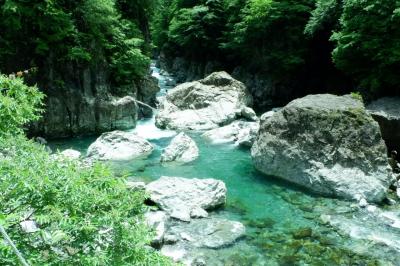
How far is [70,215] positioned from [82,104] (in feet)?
57.2

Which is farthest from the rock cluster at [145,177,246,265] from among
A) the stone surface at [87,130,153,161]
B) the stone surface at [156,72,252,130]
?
the stone surface at [156,72,252,130]

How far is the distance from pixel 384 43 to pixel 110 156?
45.3ft

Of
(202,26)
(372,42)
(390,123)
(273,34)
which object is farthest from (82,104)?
(202,26)

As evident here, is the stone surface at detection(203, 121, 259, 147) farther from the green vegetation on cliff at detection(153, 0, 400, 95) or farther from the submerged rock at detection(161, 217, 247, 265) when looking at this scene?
the submerged rock at detection(161, 217, 247, 265)

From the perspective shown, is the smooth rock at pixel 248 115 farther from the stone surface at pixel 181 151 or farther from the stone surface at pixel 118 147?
the stone surface at pixel 118 147

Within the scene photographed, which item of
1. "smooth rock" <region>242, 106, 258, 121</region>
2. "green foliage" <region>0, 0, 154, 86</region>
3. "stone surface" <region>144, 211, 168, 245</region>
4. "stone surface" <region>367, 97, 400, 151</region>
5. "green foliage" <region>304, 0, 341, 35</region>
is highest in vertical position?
"green foliage" <region>304, 0, 341, 35</region>

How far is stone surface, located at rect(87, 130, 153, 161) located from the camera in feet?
55.1

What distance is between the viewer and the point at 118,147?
17281 millimetres

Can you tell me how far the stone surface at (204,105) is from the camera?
917 inches

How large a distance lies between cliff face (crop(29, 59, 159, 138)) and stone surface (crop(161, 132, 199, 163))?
560cm

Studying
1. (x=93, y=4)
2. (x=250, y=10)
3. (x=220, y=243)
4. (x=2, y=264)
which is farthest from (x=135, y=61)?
(x=2, y=264)

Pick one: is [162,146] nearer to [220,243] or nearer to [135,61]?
[135,61]

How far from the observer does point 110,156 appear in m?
16.7

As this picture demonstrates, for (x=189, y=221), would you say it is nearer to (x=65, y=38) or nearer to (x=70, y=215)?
(x=70, y=215)
